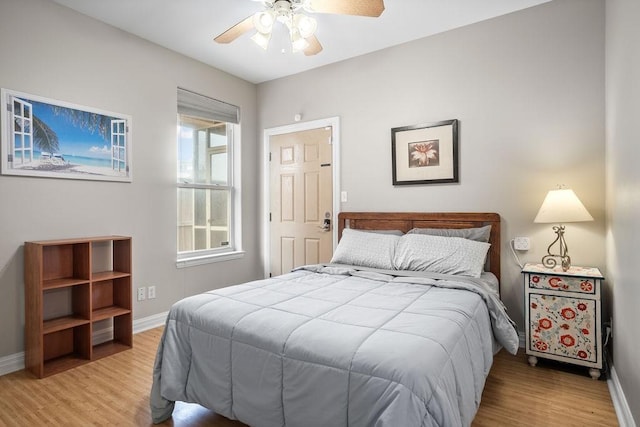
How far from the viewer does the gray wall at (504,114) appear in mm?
2697

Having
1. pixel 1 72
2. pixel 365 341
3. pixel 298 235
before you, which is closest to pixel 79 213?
pixel 1 72

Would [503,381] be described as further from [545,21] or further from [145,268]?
[145,268]

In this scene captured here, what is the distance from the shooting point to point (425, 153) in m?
3.39

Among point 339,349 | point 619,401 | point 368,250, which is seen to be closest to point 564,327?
point 619,401

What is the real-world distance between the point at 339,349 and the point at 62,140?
2784mm

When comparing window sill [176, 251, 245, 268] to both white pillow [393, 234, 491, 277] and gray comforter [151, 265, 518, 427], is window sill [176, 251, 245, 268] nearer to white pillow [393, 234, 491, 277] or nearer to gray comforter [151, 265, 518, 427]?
gray comforter [151, 265, 518, 427]

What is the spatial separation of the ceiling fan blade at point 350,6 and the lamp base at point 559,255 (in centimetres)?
208

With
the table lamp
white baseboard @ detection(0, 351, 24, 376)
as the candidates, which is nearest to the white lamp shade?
the table lamp

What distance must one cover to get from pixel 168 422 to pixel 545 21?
3.87m

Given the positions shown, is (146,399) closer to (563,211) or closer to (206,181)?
(206,181)

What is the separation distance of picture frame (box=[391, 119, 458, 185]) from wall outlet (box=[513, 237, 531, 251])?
727 millimetres

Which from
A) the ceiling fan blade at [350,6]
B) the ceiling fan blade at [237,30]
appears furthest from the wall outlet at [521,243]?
the ceiling fan blade at [237,30]

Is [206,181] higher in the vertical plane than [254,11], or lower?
lower

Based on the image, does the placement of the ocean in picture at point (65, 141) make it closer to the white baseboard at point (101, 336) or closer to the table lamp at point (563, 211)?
the white baseboard at point (101, 336)
